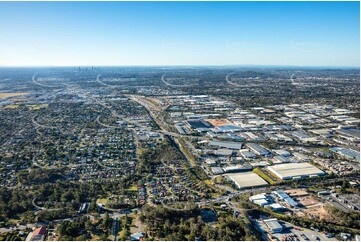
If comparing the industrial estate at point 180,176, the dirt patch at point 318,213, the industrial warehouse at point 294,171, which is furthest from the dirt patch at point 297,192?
the industrial warehouse at point 294,171

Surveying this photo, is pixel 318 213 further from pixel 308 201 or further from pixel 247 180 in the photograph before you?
pixel 247 180

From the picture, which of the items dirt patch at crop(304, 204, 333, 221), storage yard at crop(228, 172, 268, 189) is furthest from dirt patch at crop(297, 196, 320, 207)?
storage yard at crop(228, 172, 268, 189)

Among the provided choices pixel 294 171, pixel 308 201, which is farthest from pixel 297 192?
pixel 294 171

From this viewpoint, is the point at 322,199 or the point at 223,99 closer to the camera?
the point at 322,199

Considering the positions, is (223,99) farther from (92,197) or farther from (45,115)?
(92,197)

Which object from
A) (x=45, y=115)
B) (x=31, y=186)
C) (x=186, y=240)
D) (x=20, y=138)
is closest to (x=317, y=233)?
(x=186, y=240)

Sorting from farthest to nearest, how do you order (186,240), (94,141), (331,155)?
1. (94,141)
2. (331,155)
3. (186,240)
